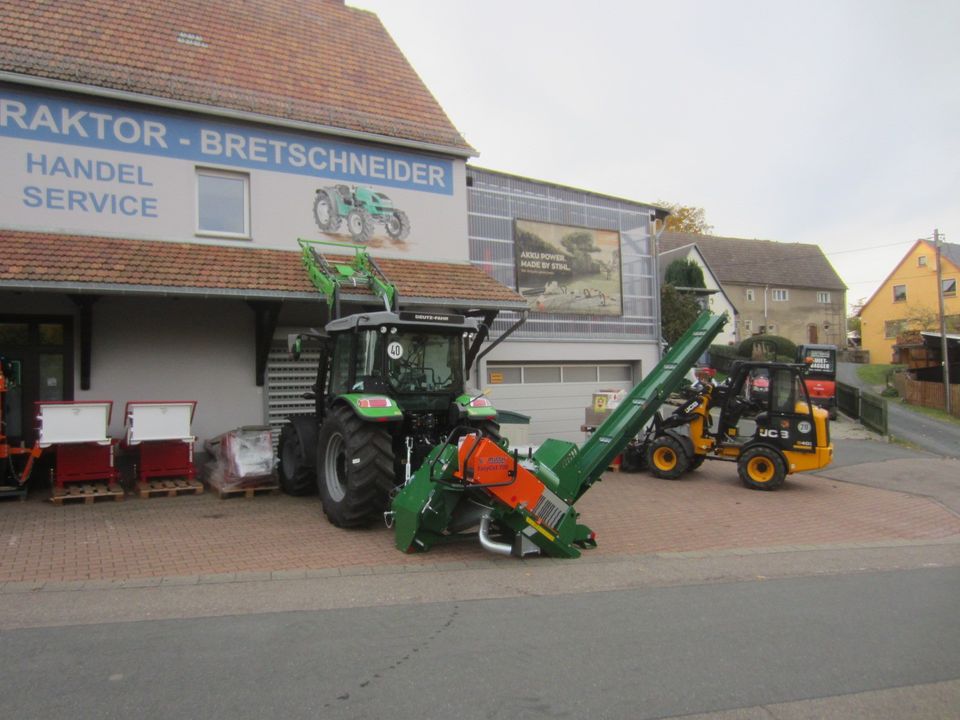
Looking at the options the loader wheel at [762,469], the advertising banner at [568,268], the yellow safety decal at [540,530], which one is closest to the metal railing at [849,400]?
the advertising banner at [568,268]

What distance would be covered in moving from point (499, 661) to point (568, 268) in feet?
41.1

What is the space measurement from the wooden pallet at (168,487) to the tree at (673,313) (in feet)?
69.8

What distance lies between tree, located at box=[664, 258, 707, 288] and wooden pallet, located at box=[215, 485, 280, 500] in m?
26.0

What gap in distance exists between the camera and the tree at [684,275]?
110ft

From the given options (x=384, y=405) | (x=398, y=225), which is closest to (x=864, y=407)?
(x=398, y=225)

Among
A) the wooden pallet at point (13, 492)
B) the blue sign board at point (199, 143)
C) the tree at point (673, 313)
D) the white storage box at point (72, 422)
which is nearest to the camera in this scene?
the white storage box at point (72, 422)

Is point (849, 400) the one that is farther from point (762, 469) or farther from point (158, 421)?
point (158, 421)

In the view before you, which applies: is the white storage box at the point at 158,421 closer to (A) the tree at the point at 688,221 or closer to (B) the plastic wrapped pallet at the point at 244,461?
(B) the plastic wrapped pallet at the point at 244,461

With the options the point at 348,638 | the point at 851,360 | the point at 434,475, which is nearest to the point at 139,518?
the point at 434,475

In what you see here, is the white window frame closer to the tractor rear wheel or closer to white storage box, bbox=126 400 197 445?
white storage box, bbox=126 400 197 445

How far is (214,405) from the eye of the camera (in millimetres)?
Answer: 11906

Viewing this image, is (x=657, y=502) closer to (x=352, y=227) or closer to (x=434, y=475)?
(x=434, y=475)

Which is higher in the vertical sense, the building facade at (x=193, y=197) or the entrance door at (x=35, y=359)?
the building facade at (x=193, y=197)

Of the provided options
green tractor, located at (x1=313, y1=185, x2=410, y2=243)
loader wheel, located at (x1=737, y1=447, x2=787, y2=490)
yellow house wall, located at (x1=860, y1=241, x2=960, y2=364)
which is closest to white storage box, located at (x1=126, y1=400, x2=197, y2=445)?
green tractor, located at (x1=313, y1=185, x2=410, y2=243)
